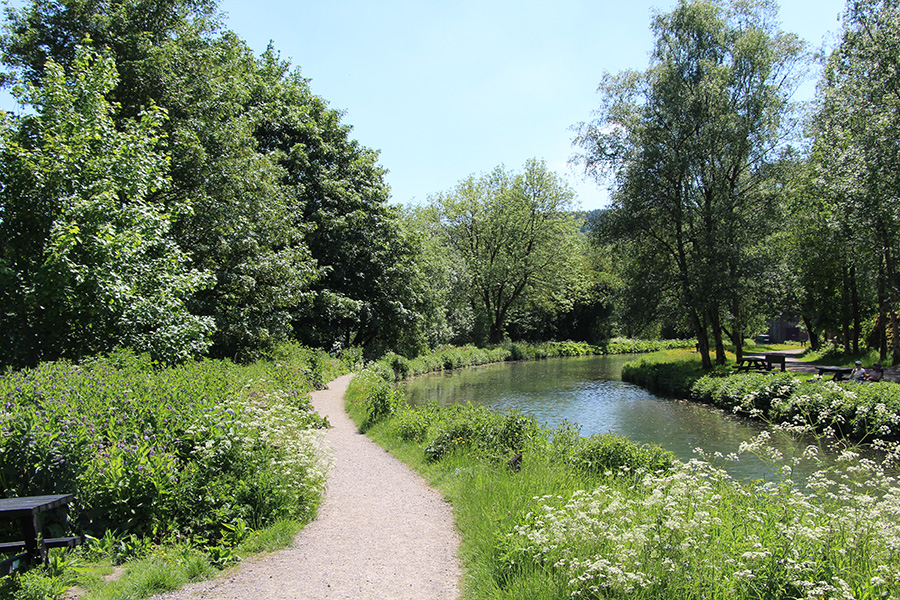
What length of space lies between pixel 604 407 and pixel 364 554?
17.0m

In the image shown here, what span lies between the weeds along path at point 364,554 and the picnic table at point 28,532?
1.11m

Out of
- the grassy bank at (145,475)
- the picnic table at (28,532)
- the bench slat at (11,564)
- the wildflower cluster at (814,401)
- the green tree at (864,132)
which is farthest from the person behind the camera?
the green tree at (864,132)

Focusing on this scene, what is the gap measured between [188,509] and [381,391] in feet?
27.6

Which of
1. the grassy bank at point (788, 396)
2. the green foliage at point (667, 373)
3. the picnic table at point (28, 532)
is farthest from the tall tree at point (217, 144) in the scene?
the green foliage at point (667, 373)

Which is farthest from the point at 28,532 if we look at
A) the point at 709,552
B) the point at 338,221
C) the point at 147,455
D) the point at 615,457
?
the point at 338,221

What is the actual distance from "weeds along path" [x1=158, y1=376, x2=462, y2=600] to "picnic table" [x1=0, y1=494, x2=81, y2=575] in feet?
3.63

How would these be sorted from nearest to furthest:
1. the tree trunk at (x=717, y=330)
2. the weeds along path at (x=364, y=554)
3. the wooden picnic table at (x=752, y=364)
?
the weeds along path at (x=364, y=554)
the wooden picnic table at (x=752, y=364)
the tree trunk at (x=717, y=330)

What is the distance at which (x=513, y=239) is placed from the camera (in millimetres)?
48250

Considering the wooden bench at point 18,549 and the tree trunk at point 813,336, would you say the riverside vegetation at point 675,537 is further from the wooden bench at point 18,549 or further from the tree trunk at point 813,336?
the tree trunk at point 813,336

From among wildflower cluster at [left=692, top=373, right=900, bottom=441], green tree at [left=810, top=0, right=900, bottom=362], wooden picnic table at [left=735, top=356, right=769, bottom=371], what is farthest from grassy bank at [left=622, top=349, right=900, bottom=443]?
green tree at [left=810, top=0, right=900, bottom=362]

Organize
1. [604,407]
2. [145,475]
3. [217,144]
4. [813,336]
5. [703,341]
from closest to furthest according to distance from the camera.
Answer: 1. [145,475]
2. [217,144]
3. [604,407]
4. [703,341]
5. [813,336]

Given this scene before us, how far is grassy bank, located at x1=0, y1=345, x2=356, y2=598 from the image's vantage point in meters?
4.67

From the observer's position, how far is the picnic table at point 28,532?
3986mm

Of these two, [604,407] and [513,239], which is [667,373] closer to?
[604,407]
